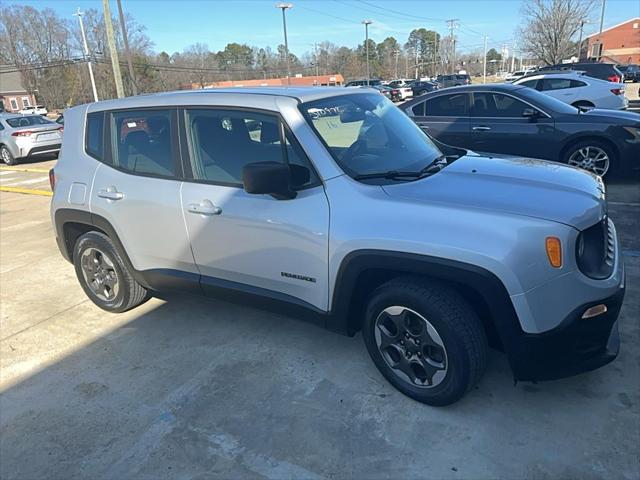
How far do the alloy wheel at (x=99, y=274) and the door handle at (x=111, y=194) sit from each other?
0.54 m

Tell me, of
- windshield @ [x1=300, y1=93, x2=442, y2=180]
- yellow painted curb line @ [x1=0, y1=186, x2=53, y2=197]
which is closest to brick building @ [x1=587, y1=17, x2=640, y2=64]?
yellow painted curb line @ [x1=0, y1=186, x2=53, y2=197]

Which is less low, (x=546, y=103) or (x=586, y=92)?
(x=546, y=103)

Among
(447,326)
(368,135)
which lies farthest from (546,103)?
(447,326)

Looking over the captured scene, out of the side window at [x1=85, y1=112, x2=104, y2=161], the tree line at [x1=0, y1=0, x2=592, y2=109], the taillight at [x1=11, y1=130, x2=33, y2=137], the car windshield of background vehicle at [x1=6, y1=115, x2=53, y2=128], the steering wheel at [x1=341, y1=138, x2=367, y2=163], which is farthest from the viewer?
the tree line at [x1=0, y1=0, x2=592, y2=109]

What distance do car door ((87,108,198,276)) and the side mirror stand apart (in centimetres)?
89

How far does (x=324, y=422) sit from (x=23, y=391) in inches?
81.0

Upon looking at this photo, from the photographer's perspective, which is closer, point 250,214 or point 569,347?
point 569,347

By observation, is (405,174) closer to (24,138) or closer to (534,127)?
(534,127)

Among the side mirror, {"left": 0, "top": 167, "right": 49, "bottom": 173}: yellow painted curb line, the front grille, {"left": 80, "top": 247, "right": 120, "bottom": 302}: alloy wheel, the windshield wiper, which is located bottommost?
{"left": 0, "top": 167, "right": 49, "bottom": 173}: yellow painted curb line

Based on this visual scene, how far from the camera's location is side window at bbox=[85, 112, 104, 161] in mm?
3928

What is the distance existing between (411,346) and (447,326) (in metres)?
0.31

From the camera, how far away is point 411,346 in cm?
277

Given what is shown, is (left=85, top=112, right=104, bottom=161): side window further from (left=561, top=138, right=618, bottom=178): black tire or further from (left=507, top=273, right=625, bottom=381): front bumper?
(left=561, top=138, right=618, bottom=178): black tire

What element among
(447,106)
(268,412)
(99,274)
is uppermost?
(447,106)
